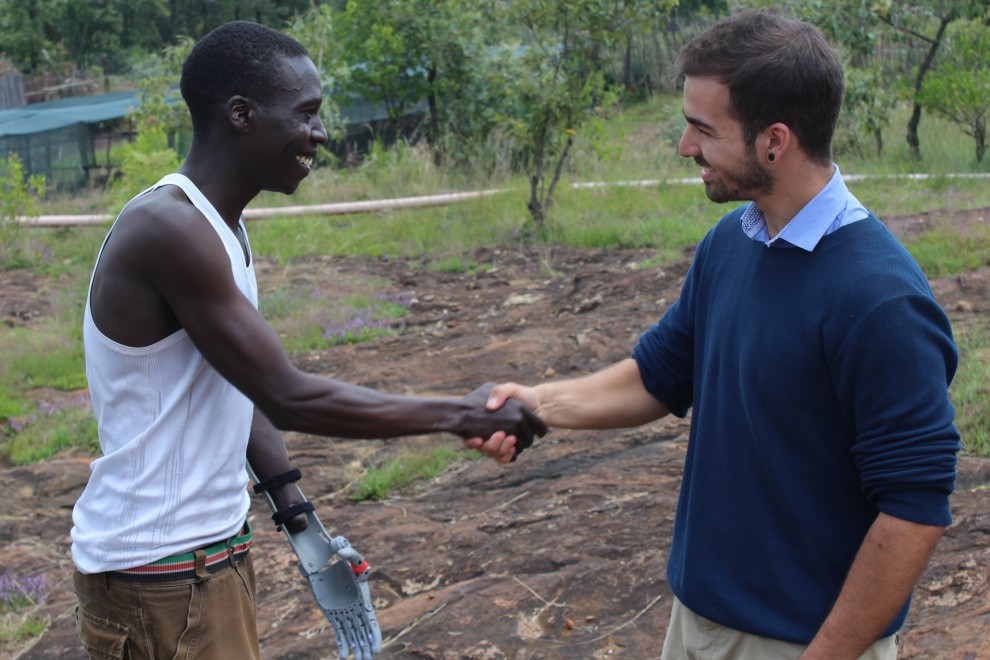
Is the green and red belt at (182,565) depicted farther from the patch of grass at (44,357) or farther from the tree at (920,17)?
the tree at (920,17)

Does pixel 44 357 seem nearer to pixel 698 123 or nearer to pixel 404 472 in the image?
pixel 404 472

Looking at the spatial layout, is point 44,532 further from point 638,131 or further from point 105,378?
point 638,131

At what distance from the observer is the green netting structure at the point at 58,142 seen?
53.7ft

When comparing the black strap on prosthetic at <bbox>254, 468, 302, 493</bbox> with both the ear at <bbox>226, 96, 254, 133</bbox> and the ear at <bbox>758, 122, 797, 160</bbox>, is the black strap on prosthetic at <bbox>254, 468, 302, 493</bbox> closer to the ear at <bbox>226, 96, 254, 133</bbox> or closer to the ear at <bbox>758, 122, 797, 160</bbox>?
the ear at <bbox>226, 96, 254, 133</bbox>

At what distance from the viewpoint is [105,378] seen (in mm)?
2393

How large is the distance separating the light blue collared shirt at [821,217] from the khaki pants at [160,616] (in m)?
1.46

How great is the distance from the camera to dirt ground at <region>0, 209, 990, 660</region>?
3822 mm

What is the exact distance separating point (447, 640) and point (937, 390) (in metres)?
2.44

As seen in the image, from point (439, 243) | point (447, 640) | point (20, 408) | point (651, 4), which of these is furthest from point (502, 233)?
point (447, 640)

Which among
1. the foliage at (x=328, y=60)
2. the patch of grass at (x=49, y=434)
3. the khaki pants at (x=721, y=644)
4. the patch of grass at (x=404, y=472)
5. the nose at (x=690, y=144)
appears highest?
the nose at (x=690, y=144)

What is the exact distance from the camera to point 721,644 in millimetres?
2195

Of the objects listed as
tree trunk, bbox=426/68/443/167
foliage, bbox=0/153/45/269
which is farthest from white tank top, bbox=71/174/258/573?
tree trunk, bbox=426/68/443/167

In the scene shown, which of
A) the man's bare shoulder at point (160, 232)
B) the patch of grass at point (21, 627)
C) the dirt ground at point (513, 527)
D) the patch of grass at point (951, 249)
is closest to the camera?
the man's bare shoulder at point (160, 232)

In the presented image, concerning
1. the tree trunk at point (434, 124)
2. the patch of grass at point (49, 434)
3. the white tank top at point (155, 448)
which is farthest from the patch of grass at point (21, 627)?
the tree trunk at point (434, 124)
